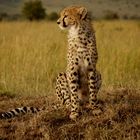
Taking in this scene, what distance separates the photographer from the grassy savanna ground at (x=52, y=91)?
4.18 m

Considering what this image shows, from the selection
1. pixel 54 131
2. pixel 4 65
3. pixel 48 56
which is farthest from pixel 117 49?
pixel 54 131

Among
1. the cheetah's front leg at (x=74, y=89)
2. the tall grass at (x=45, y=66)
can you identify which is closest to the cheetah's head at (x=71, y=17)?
the cheetah's front leg at (x=74, y=89)

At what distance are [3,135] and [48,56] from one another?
4.15 m

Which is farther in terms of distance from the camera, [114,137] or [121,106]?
[121,106]

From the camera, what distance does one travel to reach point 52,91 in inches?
245

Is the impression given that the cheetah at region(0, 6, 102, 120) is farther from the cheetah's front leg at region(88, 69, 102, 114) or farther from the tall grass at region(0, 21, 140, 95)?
the tall grass at region(0, 21, 140, 95)

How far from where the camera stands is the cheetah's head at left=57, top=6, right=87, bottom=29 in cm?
445

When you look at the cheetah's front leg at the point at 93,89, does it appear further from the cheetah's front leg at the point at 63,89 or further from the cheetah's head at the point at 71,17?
the cheetah's head at the point at 71,17

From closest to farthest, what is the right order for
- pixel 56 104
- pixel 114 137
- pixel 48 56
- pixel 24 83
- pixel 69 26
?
1. pixel 114 137
2. pixel 69 26
3. pixel 56 104
4. pixel 24 83
5. pixel 48 56

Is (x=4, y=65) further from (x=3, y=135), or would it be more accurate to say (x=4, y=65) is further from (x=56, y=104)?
(x=3, y=135)

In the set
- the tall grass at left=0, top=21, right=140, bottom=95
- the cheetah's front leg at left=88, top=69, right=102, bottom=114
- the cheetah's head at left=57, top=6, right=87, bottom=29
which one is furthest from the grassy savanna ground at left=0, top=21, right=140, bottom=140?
the cheetah's head at left=57, top=6, right=87, bottom=29

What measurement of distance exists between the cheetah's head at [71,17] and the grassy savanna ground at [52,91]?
A: 72 cm

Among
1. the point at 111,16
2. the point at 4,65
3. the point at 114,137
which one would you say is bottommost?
the point at 114,137

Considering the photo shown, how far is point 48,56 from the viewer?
8.25m
